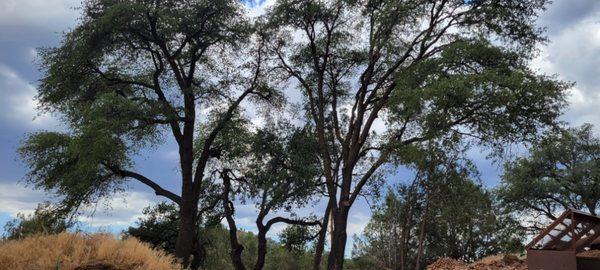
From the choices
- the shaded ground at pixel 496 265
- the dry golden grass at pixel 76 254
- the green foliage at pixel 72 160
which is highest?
the green foliage at pixel 72 160

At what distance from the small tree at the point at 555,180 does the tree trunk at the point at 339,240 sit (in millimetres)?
20344

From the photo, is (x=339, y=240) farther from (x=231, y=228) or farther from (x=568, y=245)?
(x=568, y=245)

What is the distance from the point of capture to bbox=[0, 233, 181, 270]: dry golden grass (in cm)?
928

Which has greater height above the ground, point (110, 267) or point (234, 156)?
point (234, 156)

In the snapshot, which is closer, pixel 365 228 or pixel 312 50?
pixel 312 50

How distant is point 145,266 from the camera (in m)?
10.2

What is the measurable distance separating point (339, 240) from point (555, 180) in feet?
77.8

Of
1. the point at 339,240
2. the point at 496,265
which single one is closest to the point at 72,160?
the point at 339,240

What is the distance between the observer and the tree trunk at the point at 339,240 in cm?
2483

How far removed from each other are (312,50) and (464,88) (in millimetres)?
11223

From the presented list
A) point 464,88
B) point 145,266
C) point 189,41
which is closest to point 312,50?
point 189,41

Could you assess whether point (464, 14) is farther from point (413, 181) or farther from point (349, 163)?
point (413, 181)

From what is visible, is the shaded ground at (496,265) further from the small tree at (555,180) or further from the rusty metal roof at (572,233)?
the small tree at (555,180)

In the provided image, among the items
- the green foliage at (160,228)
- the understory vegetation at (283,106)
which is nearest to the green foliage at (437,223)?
the understory vegetation at (283,106)
